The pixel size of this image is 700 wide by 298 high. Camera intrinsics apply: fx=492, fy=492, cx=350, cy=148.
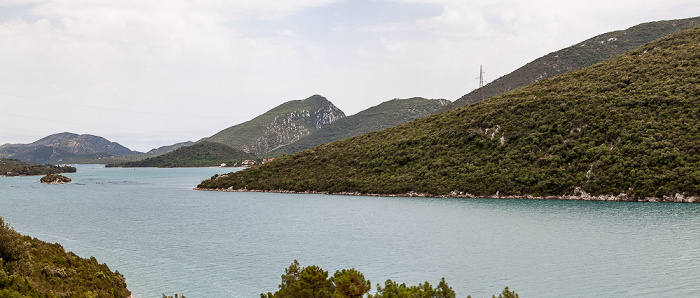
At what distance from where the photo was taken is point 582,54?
18112 centimetres

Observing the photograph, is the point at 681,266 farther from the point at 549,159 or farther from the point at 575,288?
the point at 549,159

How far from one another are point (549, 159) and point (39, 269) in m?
71.7

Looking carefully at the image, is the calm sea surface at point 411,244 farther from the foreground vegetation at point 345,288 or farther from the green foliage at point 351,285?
the green foliage at point 351,285

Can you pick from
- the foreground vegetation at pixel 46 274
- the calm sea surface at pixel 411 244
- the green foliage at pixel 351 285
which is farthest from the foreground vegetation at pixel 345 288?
the calm sea surface at pixel 411 244

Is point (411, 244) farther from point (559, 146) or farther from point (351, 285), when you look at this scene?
point (559, 146)

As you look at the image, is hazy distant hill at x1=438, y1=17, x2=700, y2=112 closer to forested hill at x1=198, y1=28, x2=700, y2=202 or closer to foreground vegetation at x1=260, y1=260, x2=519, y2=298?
forested hill at x1=198, y1=28, x2=700, y2=202

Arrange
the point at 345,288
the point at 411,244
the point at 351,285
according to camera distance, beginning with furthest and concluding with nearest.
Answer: the point at 411,244, the point at 345,288, the point at 351,285

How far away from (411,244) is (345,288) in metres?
26.1

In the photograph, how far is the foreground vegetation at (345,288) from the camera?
17.1 meters

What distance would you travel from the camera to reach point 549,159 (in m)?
77.2

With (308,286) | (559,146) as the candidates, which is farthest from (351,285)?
(559,146)

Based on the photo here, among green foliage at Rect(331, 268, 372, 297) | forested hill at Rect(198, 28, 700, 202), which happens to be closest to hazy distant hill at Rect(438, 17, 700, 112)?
forested hill at Rect(198, 28, 700, 202)

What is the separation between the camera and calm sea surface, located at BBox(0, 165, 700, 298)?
→ 98.9 feet

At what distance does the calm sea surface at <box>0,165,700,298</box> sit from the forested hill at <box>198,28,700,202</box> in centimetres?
521
